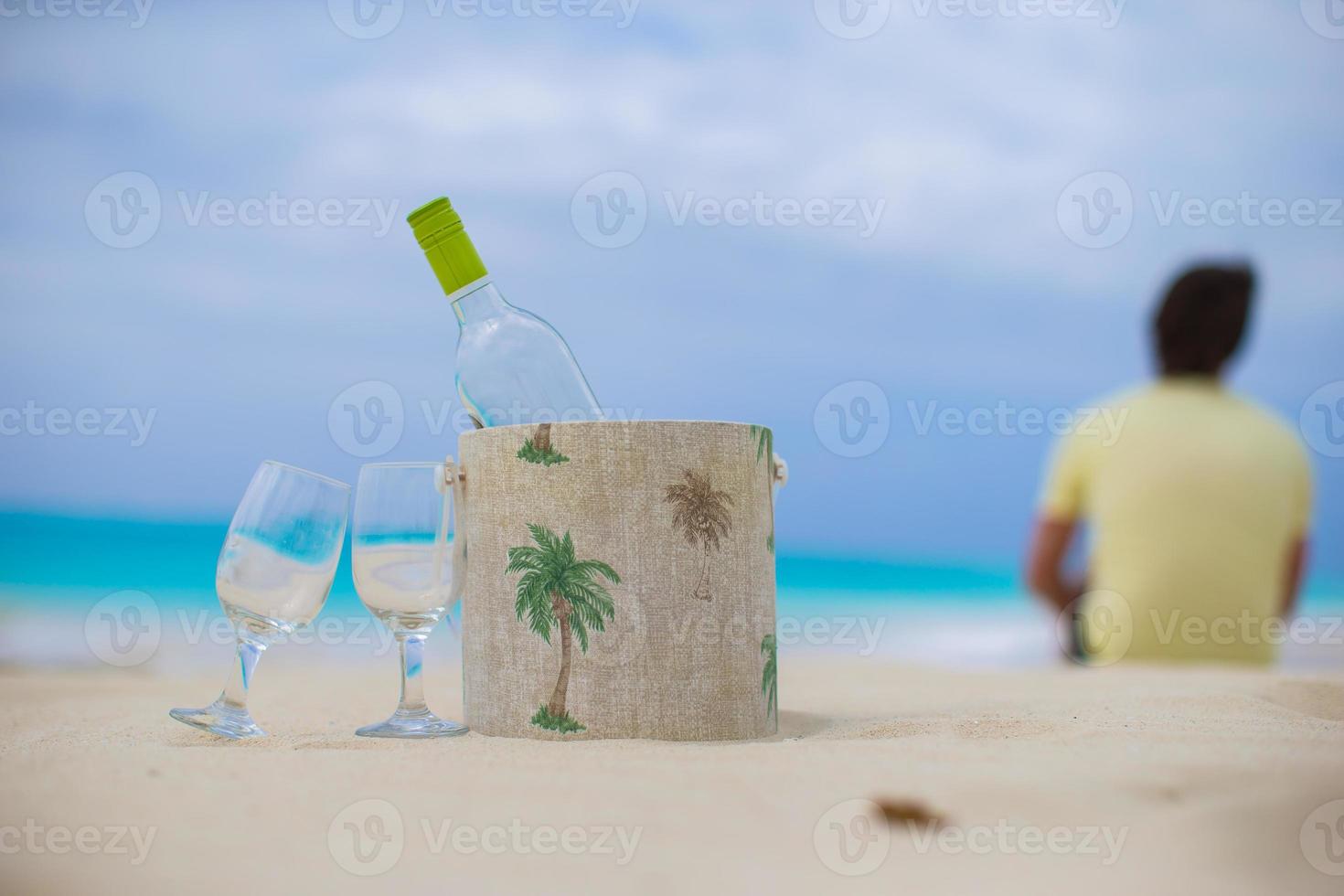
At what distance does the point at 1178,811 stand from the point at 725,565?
2.41 feet

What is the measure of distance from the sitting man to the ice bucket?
1.66 m

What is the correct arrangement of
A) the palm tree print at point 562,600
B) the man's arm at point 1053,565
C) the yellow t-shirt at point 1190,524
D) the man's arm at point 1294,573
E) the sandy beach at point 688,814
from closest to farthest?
the sandy beach at point 688,814, the palm tree print at point 562,600, the yellow t-shirt at point 1190,524, the man's arm at point 1294,573, the man's arm at point 1053,565

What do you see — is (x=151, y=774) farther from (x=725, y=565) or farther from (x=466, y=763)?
(x=725, y=565)

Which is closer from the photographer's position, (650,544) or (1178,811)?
(1178,811)

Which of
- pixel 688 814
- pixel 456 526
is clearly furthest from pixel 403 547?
pixel 688 814

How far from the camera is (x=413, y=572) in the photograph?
1.75m

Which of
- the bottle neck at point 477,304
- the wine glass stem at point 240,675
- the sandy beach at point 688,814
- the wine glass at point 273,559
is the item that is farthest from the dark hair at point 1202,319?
the wine glass stem at point 240,675

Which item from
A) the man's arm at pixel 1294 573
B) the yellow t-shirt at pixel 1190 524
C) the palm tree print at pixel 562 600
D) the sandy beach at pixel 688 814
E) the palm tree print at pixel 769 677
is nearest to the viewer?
the sandy beach at pixel 688 814

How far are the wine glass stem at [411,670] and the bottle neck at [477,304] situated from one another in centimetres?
51

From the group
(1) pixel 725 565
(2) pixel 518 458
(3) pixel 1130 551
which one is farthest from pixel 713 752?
(3) pixel 1130 551

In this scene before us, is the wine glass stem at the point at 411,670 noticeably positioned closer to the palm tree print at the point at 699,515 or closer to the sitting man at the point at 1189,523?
the palm tree print at the point at 699,515

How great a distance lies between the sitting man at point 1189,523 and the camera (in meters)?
2.97

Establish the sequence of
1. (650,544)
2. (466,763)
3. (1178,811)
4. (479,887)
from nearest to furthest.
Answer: (479,887)
(1178,811)
(466,763)
(650,544)

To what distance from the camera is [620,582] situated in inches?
64.7
